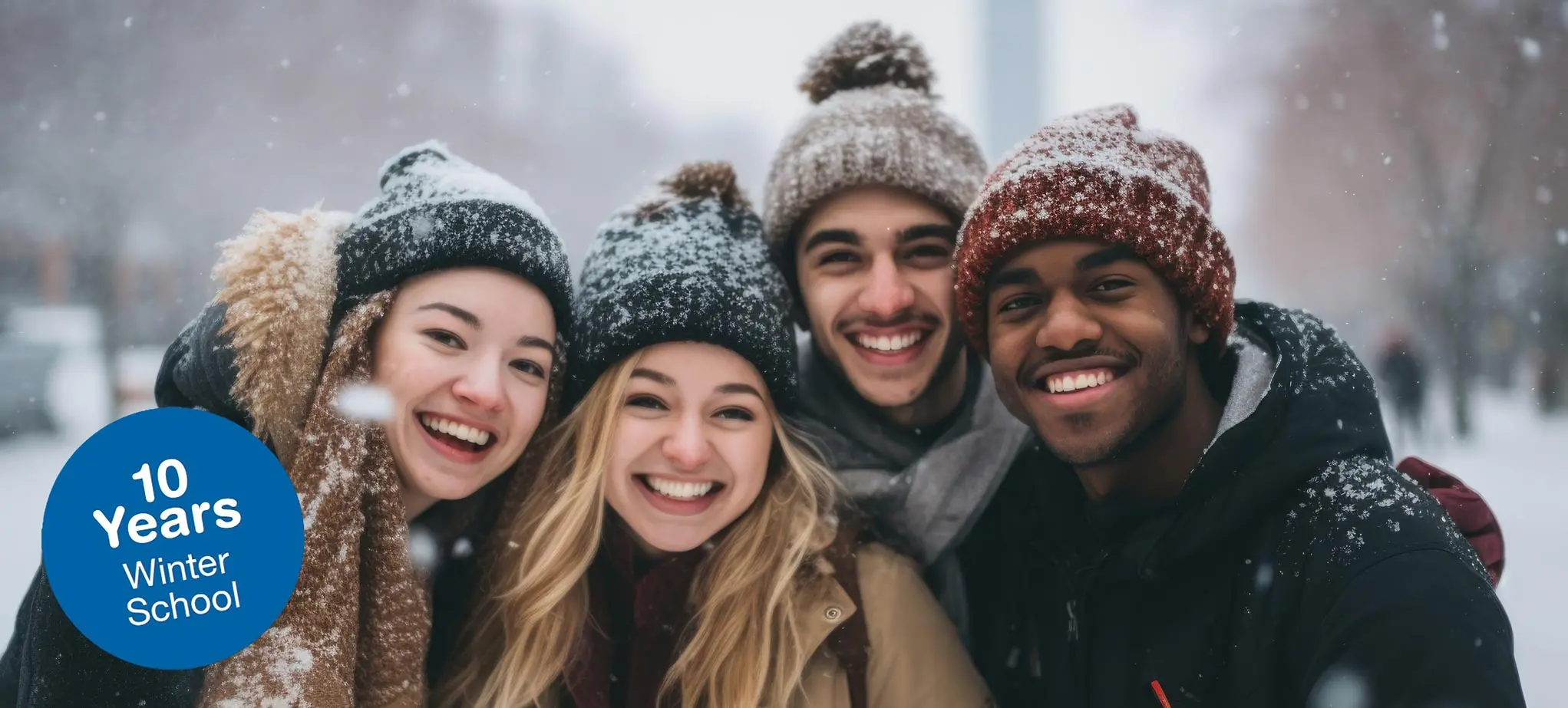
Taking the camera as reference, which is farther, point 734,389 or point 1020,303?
point 734,389

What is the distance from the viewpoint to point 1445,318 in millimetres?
12648

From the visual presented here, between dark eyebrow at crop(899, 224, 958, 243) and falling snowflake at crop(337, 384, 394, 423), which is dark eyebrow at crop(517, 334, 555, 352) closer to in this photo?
falling snowflake at crop(337, 384, 394, 423)

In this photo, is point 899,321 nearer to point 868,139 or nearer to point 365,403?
point 868,139

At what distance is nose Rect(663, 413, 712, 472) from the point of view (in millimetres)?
2369

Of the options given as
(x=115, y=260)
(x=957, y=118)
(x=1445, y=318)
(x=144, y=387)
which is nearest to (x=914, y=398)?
(x=957, y=118)

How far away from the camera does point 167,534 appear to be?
1.58 metres

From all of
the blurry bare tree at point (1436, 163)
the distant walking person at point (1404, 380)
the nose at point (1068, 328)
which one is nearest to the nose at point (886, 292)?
the nose at point (1068, 328)

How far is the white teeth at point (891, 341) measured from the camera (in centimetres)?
285

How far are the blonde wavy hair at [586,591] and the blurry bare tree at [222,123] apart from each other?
4.29 metres

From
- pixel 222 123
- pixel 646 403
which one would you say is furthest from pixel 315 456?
pixel 222 123

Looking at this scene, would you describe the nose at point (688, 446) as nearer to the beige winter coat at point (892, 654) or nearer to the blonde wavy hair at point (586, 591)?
the blonde wavy hair at point (586, 591)

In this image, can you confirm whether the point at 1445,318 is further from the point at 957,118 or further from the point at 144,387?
the point at 144,387

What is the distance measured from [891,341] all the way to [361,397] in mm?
1522

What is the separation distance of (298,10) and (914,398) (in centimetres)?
1310
